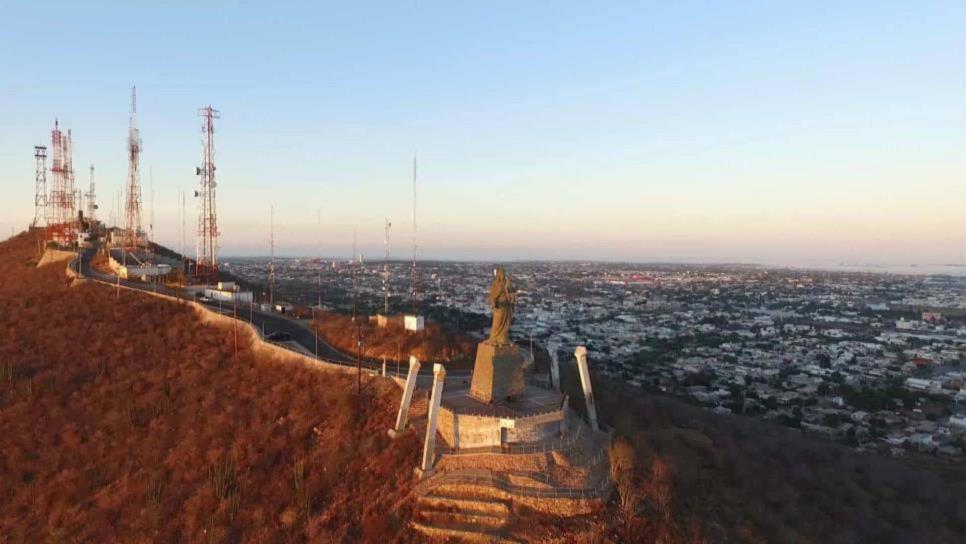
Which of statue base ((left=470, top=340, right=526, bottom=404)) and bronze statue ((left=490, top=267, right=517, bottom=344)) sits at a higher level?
bronze statue ((left=490, top=267, right=517, bottom=344))

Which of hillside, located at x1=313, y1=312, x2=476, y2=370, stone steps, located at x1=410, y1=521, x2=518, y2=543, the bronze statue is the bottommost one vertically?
stone steps, located at x1=410, y1=521, x2=518, y2=543

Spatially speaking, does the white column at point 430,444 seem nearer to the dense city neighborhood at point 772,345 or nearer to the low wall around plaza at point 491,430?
the low wall around plaza at point 491,430

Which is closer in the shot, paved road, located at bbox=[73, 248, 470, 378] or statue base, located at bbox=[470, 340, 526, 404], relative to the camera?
statue base, located at bbox=[470, 340, 526, 404]

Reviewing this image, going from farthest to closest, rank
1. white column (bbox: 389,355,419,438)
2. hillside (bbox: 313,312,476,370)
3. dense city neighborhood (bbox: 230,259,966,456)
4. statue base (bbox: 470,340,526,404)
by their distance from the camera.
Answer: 1. dense city neighborhood (bbox: 230,259,966,456)
2. hillside (bbox: 313,312,476,370)
3. statue base (bbox: 470,340,526,404)
4. white column (bbox: 389,355,419,438)

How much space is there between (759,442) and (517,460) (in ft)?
51.4

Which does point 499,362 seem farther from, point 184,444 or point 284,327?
point 284,327

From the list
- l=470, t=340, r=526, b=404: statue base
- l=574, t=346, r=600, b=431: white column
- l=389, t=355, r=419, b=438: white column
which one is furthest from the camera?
l=574, t=346, r=600, b=431: white column

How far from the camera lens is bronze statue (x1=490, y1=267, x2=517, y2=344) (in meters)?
18.9

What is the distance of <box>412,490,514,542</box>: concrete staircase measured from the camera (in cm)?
1405

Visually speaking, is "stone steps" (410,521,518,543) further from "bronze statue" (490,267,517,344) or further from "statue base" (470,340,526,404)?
"bronze statue" (490,267,517,344)

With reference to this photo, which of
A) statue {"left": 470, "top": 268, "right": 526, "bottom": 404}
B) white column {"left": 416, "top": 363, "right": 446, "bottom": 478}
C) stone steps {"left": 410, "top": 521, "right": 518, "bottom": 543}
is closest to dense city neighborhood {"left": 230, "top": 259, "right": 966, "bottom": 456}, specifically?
statue {"left": 470, "top": 268, "right": 526, "bottom": 404}

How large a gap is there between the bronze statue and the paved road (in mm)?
4806

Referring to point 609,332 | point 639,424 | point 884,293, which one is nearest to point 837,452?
point 639,424

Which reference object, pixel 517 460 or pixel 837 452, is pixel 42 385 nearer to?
pixel 517 460
